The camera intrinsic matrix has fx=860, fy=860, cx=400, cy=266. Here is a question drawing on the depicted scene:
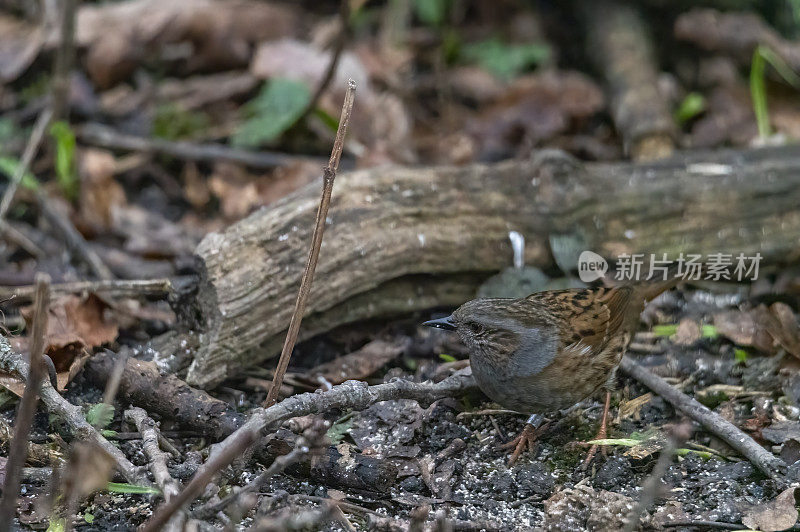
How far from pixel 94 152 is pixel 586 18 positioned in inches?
162

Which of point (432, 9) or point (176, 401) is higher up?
point (432, 9)

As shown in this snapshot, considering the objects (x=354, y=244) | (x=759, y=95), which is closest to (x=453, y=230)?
(x=354, y=244)

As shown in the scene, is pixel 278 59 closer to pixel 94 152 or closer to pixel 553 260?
pixel 94 152

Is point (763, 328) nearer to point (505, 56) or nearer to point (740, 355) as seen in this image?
Result: point (740, 355)

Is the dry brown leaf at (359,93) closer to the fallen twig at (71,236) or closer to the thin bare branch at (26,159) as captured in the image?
the thin bare branch at (26,159)

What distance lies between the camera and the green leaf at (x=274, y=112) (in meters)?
6.00

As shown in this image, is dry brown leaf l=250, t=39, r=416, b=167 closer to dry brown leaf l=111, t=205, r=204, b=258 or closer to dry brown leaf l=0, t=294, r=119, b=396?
dry brown leaf l=111, t=205, r=204, b=258

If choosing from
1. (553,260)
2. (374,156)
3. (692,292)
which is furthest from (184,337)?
(692,292)

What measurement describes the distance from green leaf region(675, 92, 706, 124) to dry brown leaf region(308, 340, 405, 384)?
338cm

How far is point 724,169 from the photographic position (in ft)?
16.6

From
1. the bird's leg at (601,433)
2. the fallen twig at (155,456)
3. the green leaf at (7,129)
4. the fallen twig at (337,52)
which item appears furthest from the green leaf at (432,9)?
the fallen twig at (155,456)

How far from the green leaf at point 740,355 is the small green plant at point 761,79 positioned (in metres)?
2.23

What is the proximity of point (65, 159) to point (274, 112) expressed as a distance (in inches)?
57.0

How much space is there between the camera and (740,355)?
4.38 metres
